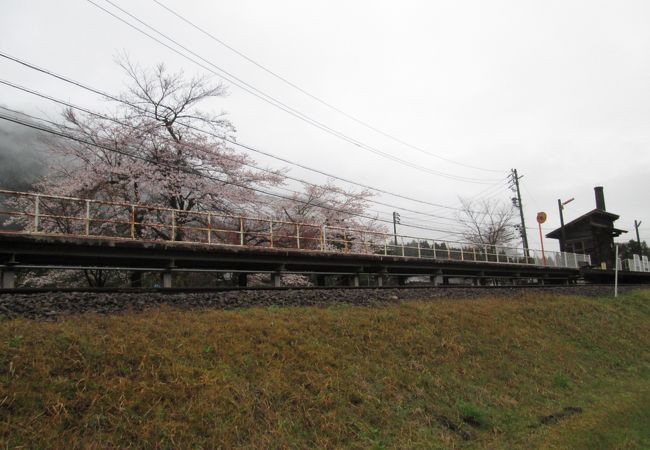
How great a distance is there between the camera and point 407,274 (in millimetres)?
21891

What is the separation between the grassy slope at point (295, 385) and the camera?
583 centimetres

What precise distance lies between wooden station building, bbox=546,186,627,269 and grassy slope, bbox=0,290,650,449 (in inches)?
1519

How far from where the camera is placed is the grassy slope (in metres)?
5.83

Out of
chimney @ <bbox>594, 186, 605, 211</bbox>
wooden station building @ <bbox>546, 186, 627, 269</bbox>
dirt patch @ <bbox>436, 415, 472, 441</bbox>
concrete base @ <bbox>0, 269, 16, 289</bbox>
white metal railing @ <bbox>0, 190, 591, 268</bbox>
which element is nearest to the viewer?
dirt patch @ <bbox>436, 415, 472, 441</bbox>

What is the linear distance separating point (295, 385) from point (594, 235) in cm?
4837

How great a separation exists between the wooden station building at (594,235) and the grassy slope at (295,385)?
3858cm

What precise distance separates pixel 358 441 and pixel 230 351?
2687 millimetres

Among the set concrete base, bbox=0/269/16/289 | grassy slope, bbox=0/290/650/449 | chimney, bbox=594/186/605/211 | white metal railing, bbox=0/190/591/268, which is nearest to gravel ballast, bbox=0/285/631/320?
grassy slope, bbox=0/290/650/449

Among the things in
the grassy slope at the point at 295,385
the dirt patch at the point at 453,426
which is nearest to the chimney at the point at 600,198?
the grassy slope at the point at 295,385

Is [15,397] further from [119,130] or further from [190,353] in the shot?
[119,130]

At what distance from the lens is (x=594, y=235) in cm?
4684

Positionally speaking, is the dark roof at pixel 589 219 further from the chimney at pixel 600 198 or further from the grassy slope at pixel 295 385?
the grassy slope at pixel 295 385

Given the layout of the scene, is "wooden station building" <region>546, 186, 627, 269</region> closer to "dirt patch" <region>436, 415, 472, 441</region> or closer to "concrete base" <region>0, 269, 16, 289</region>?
"dirt patch" <region>436, 415, 472, 441</region>

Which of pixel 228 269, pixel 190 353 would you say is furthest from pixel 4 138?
pixel 190 353
